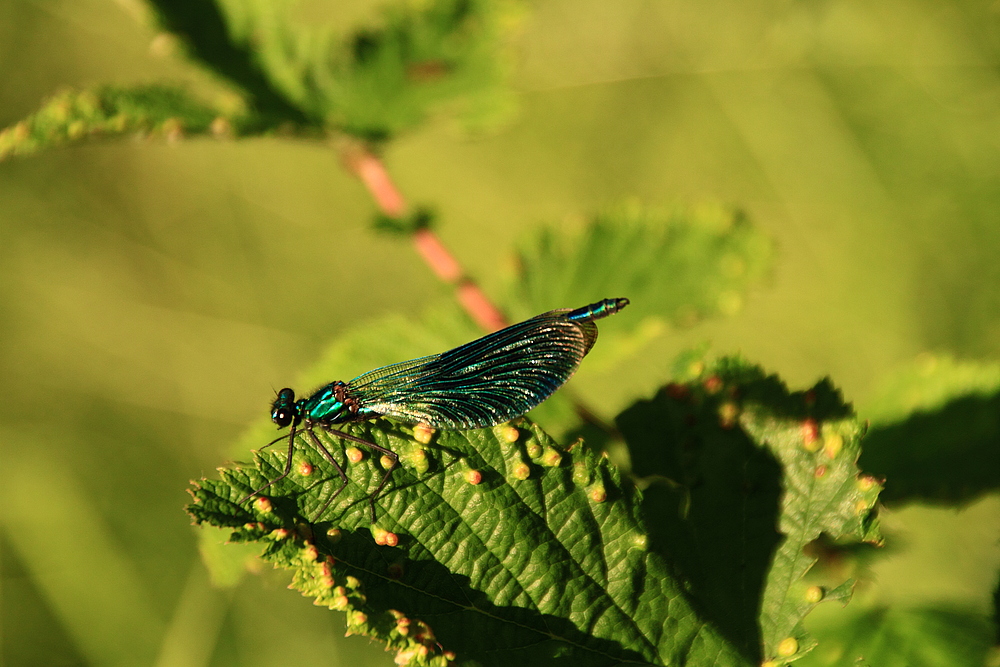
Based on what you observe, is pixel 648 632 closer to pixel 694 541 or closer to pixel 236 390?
pixel 694 541

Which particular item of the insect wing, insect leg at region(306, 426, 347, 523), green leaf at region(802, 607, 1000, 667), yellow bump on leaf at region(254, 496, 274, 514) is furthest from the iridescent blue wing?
green leaf at region(802, 607, 1000, 667)

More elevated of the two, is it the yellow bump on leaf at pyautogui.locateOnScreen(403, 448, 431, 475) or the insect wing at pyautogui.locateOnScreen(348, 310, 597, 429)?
the insect wing at pyautogui.locateOnScreen(348, 310, 597, 429)

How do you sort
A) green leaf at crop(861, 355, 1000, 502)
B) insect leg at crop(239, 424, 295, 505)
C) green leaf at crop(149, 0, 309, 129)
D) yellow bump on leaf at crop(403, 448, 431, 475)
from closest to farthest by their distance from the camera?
insect leg at crop(239, 424, 295, 505) < yellow bump on leaf at crop(403, 448, 431, 475) < green leaf at crop(861, 355, 1000, 502) < green leaf at crop(149, 0, 309, 129)

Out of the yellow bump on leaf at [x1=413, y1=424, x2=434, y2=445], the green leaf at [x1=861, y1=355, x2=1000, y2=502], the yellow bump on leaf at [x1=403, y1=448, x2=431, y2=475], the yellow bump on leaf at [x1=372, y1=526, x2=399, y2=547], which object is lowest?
the green leaf at [x1=861, y1=355, x2=1000, y2=502]

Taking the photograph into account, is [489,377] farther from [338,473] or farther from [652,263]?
[652,263]

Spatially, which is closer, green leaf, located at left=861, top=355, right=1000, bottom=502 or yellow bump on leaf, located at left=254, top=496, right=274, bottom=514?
yellow bump on leaf, located at left=254, top=496, right=274, bottom=514

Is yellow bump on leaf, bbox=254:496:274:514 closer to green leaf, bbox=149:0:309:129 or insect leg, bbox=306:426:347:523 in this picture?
insect leg, bbox=306:426:347:523
